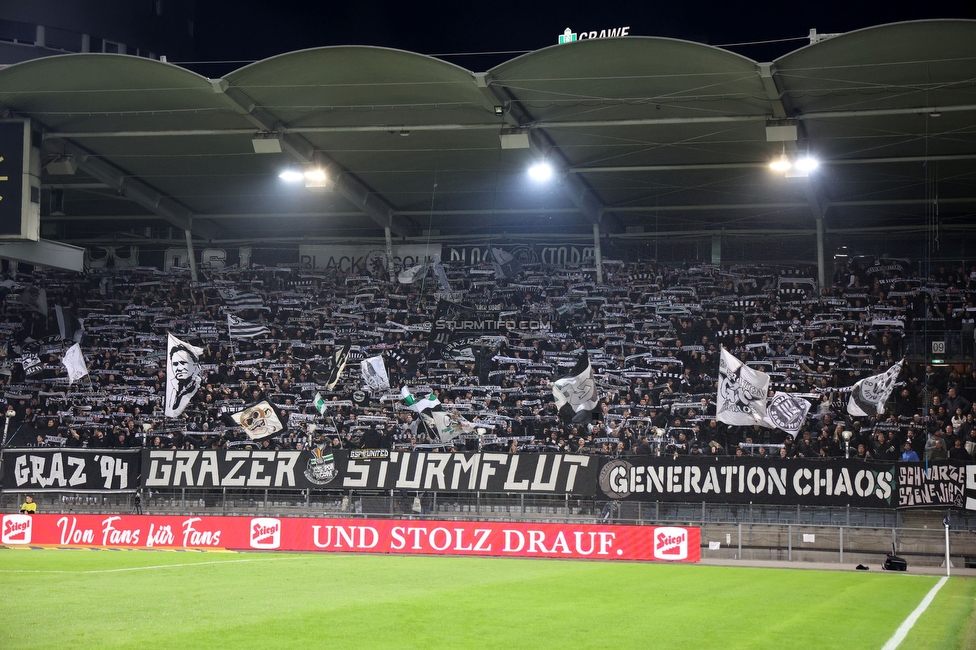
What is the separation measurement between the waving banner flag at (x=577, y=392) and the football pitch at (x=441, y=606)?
1003cm

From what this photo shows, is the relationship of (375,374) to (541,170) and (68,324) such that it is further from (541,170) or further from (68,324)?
(68,324)

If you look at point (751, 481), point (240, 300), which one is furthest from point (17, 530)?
point (751, 481)

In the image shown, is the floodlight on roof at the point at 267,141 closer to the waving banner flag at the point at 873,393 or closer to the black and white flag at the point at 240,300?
the black and white flag at the point at 240,300

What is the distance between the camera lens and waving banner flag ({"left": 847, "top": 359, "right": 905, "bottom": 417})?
31.0 meters

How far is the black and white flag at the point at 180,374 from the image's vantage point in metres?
35.8

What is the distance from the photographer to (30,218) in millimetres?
25625

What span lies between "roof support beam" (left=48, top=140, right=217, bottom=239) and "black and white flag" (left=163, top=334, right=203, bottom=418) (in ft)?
15.8

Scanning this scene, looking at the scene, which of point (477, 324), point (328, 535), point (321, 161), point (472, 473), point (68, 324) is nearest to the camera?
point (328, 535)

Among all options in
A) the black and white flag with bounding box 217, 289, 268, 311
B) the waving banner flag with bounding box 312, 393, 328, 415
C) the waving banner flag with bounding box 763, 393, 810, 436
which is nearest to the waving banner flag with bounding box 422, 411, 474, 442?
the waving banner flag with bounding box 312, 393, 328, 415

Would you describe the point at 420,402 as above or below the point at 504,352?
below

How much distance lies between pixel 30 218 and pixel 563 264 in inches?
769

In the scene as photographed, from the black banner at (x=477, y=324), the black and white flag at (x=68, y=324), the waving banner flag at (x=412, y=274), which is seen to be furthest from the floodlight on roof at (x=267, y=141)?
the black and white flag at (x=68, y=324)

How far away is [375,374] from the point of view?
1404 inches

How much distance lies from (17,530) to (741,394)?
68.4 feet
